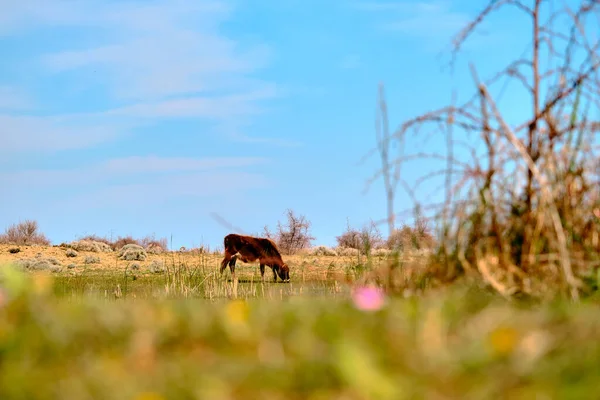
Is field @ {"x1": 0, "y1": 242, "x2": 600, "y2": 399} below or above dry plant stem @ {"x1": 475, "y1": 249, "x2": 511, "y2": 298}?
below

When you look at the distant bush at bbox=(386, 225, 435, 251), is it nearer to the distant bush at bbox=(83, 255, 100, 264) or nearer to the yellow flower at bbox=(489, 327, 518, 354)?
the yellow flower at bbox=(489, 327, 518, 354)

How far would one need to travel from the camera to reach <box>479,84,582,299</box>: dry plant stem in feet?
12.3

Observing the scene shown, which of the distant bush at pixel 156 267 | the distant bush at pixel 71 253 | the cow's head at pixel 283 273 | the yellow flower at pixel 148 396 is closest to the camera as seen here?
the yellow flower at pixel 148 396

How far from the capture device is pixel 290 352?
209 cm

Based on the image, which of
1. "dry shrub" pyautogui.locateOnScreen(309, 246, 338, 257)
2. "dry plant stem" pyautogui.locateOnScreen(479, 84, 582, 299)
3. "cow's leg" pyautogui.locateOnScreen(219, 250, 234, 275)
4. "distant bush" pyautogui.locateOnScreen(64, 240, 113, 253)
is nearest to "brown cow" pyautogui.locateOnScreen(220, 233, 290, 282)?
"cow's leg" pyautogui.locateOnScreen(219, 250, 234, 275)

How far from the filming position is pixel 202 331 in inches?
91.4

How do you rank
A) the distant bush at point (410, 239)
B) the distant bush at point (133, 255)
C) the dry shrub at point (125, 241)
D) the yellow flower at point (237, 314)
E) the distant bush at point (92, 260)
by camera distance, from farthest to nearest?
the dry shrub at point (125, 241)
the distant bush at point (133, 255)
the distant bush at point (92, 260)
the distant bush at point (410, 239)
the yellow flower at point (237, 314)

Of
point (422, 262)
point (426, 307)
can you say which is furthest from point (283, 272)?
point (426, 307)

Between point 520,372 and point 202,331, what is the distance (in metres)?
1.03

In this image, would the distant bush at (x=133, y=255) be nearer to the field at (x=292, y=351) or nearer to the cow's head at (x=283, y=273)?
the cow's head at (x=283, y=273)

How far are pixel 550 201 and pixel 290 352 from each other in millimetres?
2567

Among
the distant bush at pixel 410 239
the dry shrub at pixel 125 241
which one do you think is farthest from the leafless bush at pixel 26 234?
the distant bush at pixel 410 239

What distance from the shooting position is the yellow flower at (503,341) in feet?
6.81

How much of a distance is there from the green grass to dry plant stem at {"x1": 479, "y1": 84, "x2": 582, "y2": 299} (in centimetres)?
104
